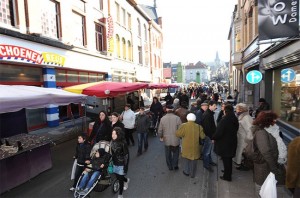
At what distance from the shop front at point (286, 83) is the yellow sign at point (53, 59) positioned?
10.7 metres

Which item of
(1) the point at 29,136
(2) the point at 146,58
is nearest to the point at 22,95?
(1) the point at 29,136

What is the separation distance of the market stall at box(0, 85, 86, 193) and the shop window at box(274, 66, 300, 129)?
8010mm

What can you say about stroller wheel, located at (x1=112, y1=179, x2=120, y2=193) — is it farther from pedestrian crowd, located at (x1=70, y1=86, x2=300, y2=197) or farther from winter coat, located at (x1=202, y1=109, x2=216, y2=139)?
winter coat, located at (x1=202, y1=109, x2=216, y2=139)

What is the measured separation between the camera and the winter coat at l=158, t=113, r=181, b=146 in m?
6.07

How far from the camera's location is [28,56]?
10.5m

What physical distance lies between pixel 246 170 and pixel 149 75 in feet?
90.5

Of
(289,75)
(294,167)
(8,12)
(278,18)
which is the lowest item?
(294,167)

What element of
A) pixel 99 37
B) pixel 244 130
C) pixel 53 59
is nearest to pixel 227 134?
pixel 244 130

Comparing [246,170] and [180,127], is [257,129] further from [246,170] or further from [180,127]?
[246,170]

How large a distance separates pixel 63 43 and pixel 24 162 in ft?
29.8

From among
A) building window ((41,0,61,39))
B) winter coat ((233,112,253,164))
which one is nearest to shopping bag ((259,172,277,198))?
winter coat ((233,112,253,164))

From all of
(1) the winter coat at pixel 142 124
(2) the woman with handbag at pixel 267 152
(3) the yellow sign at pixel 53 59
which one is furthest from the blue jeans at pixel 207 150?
(3) the yellow sign at pixel 53 59

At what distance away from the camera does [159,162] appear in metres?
7.14

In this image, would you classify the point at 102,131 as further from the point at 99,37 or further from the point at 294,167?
the point at 99,37
